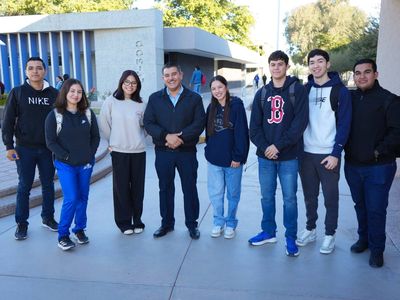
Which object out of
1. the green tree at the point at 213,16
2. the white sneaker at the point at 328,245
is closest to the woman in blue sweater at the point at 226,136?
the white sneaker at the point at 328,245

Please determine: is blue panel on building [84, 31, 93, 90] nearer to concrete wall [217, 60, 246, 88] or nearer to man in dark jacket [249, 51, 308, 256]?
man in dark jacket [249, 51, 308, 256]

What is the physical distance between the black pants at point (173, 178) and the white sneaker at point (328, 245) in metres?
1.36

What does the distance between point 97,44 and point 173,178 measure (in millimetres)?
16714

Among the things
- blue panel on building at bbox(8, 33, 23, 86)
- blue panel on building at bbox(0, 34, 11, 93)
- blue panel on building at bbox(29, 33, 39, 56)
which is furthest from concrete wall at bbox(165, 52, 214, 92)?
blue panel on building at bbox(0, 34, 11, 93)

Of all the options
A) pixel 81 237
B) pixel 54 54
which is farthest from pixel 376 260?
pixel 54 54

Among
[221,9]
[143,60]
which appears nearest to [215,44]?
[143,60]

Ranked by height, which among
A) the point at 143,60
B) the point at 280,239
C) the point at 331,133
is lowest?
the point at 280,239

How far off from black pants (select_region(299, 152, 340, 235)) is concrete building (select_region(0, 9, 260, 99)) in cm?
1522

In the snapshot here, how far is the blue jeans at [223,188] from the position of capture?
4133mm

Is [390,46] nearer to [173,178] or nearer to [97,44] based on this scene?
[173,178]

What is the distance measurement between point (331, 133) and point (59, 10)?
116 feet

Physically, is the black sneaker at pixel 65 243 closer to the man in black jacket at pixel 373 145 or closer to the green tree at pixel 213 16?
the man in black jacket at pixel 373 145

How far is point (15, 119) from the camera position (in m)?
4.06

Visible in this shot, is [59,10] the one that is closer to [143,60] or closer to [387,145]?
[143,60]
